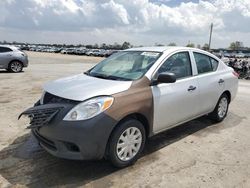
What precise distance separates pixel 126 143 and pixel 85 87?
→ 0.95 metres

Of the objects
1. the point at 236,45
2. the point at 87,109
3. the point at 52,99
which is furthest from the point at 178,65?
the point at 236,45

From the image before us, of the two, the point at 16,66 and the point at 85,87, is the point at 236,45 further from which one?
the point at 85,87

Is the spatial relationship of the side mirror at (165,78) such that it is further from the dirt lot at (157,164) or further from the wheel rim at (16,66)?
the wheel rim at (16,66)

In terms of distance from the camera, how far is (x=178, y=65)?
202 inches

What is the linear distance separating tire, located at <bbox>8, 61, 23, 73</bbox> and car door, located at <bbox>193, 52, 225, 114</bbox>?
13108 mm

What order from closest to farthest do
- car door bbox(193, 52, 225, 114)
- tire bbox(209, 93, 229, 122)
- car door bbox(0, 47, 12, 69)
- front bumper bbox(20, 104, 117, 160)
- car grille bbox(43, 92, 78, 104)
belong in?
front bumper bbox(20, 104, 117, 160) < car grille bbox(43, 92, 78, 104) < car door bbox(193, 52, 225, 114) < tire bbox(209, 93, 229, 122) < car door bbox(0, 47, 12, 69)

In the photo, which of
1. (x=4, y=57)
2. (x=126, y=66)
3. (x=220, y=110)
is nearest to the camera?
(x=126, y=66)

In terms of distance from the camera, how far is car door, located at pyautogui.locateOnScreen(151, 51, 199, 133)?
4.52m

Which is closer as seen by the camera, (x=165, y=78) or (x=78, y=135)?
(x=78, y=135)

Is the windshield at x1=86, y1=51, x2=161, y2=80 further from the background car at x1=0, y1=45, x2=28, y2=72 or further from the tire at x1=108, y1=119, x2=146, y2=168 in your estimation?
the background car at x1=0, y1=45, x2=28, y2=72

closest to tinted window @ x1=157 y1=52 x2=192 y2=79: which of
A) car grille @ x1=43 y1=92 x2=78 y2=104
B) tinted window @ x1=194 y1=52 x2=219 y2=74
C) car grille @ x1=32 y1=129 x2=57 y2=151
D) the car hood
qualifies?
tinted window @ x1=194 y1=52 x2=219 y2=74

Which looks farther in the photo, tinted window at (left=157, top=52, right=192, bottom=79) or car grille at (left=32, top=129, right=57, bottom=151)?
tinted window at (left=157, top=52, right=192, bottom=79)

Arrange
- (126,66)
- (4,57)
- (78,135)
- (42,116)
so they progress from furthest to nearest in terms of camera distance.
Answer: (4,57) → (126,66) → (42,116) → (78,135)

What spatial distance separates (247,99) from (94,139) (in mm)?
7107
